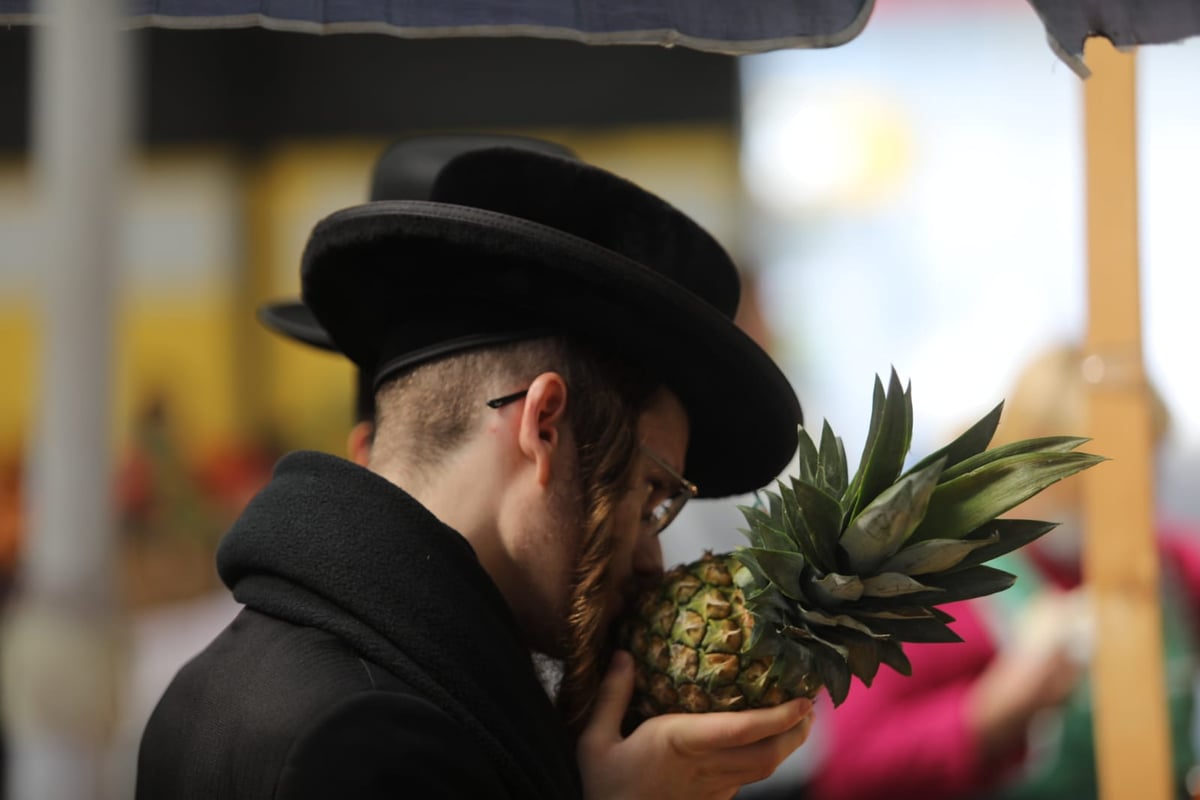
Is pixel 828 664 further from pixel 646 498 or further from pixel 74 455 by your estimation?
pixel 74 455

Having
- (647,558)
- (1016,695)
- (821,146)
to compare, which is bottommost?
(1016,695)

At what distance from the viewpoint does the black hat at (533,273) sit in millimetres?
1973

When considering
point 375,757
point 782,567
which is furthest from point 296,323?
point 375,757

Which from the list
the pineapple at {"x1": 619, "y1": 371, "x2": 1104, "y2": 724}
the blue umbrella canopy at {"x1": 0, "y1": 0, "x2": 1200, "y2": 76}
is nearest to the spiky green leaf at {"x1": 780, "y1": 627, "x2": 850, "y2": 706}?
the pineapple at {"x1": 619, "y1": 371, "x2": 1104, "y2": 724}

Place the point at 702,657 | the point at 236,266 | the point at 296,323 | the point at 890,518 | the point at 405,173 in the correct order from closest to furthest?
the point at 890,518
the point at 702,657
the point at 405,173
the point at 296,323
the point at 236,266

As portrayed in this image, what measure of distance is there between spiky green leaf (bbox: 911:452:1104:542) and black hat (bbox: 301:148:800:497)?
39cm

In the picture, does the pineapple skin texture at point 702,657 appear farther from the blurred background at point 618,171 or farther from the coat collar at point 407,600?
the blurred background at point 618,171

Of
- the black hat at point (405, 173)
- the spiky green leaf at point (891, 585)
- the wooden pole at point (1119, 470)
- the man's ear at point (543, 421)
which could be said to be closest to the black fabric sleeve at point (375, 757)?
the man's ear at point (543, 421)

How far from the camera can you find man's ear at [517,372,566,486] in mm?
1971

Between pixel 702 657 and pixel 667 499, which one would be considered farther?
pixel 667 499

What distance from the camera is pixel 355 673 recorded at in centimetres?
171

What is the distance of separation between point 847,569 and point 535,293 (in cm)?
64

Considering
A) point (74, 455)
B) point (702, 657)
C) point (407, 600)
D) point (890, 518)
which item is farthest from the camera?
point (702, 657)

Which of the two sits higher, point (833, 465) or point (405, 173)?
point (405, 173)
